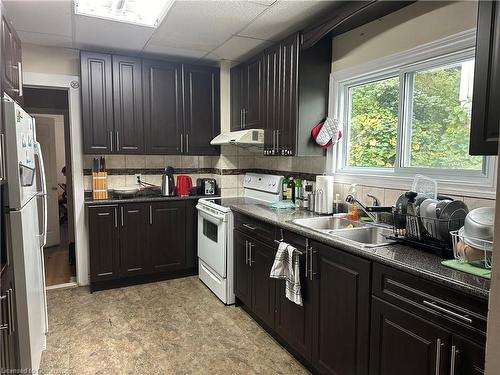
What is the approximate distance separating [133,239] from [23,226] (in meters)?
1.85

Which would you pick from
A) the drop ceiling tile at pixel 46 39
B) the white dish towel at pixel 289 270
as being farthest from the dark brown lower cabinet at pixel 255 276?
the drop ceiling tile at pixel 46 39

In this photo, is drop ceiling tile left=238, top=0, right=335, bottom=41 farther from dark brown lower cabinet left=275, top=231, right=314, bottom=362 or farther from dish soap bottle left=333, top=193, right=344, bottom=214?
dark brown lower cabinet left=275, top=231, right=314, bottom=362

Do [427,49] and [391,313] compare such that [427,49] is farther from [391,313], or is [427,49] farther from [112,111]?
[112,111]

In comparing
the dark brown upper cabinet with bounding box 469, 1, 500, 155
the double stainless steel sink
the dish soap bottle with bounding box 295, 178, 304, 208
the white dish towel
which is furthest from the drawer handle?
the dish soap bottle with bounding box 295, 178, 304, 208

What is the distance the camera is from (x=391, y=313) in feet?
5.18

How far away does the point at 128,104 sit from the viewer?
3.62m

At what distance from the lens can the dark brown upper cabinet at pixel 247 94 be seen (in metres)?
3.40

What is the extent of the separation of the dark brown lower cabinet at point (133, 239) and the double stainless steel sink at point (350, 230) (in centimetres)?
187

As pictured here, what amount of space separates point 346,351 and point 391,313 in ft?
1.41

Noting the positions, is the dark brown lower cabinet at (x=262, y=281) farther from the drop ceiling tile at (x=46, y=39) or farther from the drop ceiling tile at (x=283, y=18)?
the drop ceiling tile at (x=46, y=39)

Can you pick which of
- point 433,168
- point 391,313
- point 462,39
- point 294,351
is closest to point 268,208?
point 294,351

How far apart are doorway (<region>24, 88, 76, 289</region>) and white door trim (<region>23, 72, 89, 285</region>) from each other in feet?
0.98

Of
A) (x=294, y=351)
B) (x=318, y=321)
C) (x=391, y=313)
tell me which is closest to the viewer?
(x=391, y=313)

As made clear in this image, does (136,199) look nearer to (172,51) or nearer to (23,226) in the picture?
(172,51)
